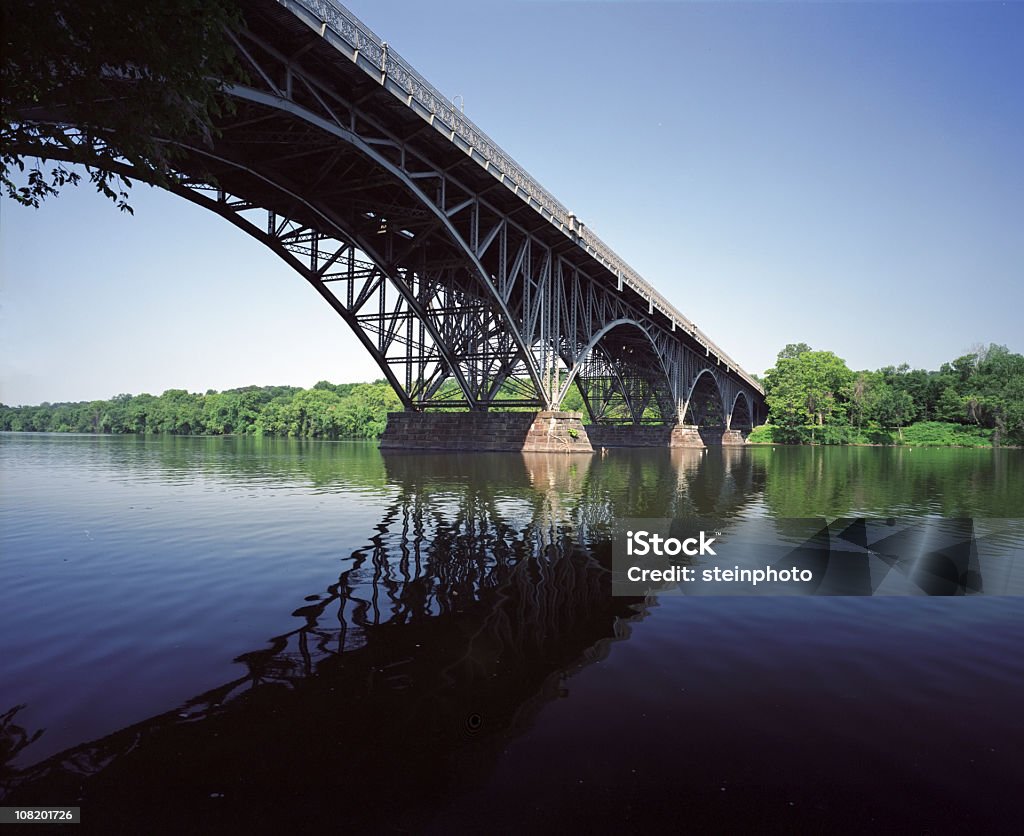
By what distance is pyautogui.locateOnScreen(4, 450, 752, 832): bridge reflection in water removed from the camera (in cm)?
335

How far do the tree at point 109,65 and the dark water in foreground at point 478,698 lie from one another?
461 cm

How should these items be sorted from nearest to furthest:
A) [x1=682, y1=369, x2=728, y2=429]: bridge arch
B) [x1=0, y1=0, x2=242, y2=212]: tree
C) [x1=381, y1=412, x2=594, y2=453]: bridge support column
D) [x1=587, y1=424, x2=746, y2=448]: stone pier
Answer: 1. [x1=0, y1=0, x2=242, y2=212]: tree
2. [x1=381, y1=412, x2=594, y2=453]: bridge support column
3. [x1=587, y1=424, x2=746, y2=448]: stone pier
4. [x1=682, y1=369, x2=728, y2=429]: bridge arch

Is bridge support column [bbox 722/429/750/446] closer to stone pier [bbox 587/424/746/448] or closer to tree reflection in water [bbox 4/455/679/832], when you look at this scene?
stone pier [bbox 587/424/746/448]

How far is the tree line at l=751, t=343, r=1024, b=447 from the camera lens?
315 feet

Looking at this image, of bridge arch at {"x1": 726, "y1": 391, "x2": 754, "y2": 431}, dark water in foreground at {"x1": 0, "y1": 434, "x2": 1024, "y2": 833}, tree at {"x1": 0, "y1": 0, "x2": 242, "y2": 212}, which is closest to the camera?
dark water in foreground at {"x1": 0, "y1": 434, "x2": 1024, "y2": 833}

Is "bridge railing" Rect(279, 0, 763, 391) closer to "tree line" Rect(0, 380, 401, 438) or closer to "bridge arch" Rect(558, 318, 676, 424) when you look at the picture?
"bridge arch" Rect(558, 318, 676, 424)

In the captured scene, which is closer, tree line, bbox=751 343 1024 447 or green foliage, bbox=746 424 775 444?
tree line, bbox=751 343 1024 447

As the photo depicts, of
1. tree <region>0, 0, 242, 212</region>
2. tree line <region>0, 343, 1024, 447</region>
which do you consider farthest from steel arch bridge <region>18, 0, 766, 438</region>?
tree line <region>0, 343, 1024, 447</region>

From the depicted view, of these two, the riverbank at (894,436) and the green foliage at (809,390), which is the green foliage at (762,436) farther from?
the green foliage at (809,390)

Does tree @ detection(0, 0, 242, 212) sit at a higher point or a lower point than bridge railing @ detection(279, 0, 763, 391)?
lower

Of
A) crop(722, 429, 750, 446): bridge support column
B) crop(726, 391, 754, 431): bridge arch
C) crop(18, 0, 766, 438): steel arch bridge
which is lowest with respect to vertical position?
crop(722, 429, 750, 446): bridge support column

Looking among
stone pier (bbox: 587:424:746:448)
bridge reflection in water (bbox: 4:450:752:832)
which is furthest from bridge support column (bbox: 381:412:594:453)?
bridge reflection in water (bbox: 4:450:752:832)

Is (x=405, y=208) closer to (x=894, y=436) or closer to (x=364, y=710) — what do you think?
(x=364, y=710)

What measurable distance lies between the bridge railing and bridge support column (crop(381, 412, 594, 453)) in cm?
1243
